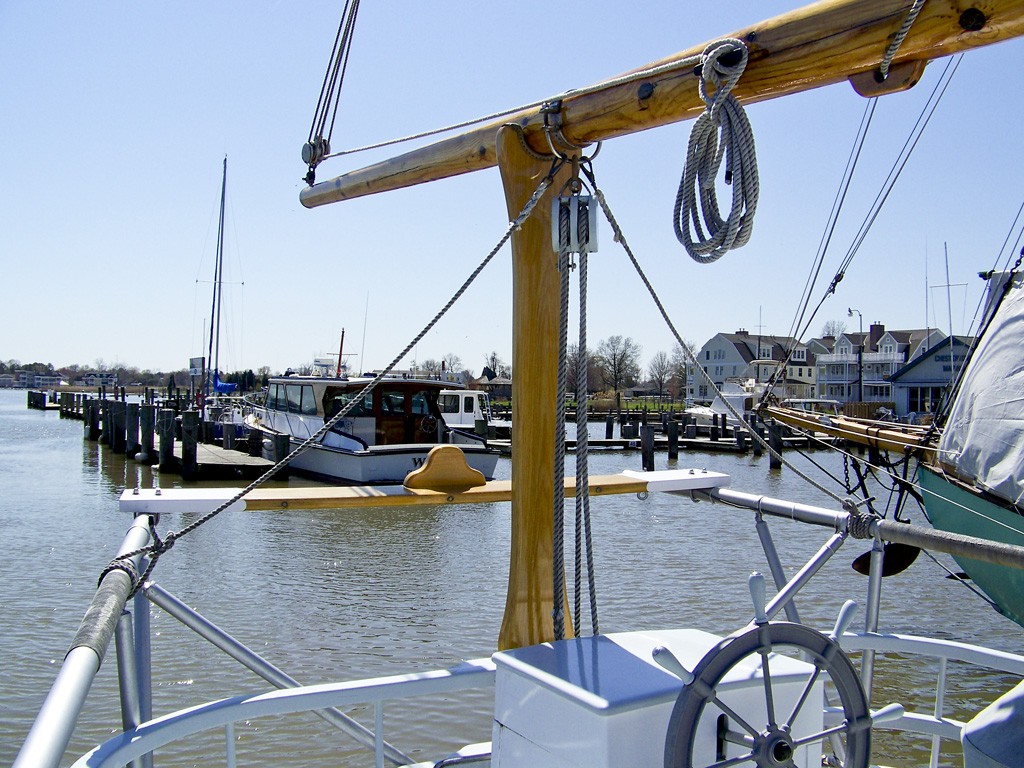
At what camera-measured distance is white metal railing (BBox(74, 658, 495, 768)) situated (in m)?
2.17

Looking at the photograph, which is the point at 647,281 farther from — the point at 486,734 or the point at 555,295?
the point at 486,734

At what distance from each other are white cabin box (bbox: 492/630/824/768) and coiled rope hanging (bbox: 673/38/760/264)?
1352 mm

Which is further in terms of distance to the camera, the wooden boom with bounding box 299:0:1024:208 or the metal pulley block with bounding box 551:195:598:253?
the metal pulley block with bounding box 551:195:598:253

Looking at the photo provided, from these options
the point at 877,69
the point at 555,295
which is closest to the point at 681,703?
the point at 555,295

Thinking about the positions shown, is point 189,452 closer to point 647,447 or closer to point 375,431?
point 375,431

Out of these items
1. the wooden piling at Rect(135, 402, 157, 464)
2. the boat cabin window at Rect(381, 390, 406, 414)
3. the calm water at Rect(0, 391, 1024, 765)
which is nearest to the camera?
the calm water at Rect(0, 391, 1024, 765)

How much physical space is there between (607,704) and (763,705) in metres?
0.52

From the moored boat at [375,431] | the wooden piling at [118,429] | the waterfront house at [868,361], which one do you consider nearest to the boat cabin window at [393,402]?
the moored boat at [375,431]

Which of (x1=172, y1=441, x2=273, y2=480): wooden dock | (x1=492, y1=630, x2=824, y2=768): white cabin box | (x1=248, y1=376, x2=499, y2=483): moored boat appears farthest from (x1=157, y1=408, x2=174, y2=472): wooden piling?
(x1=492, y1=630, x2=824, y2=768): white cabin box

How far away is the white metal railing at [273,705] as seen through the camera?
2.17 meters

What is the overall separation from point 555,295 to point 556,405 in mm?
416

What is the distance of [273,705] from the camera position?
Result: 7.82 ft

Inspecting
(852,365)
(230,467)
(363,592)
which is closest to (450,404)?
(230,467)

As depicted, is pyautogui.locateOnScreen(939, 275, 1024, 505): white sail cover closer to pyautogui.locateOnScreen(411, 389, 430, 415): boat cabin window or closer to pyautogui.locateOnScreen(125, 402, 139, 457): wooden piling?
pyautogui.locateOnScreen(411, 389, 430, 415): boat cabin window
